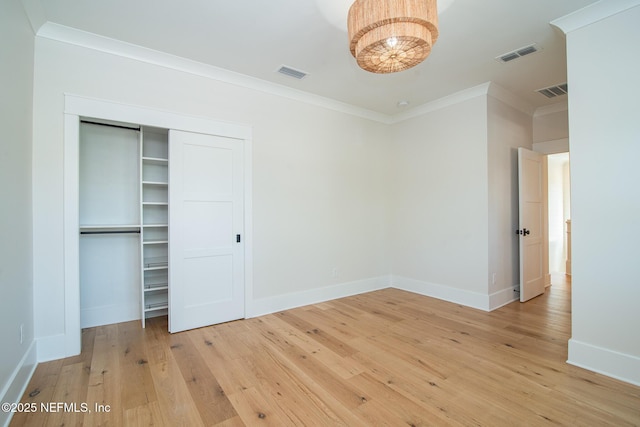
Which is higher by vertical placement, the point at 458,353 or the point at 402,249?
the point at 402,249

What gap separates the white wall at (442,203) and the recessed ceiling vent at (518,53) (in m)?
0.70

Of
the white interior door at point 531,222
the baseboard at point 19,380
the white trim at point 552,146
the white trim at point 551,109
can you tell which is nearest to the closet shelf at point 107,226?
the baseboard at point 19,380

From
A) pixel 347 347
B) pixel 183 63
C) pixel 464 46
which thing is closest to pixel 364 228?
pixel 347 347

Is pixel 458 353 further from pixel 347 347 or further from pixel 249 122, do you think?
pixel 249 122

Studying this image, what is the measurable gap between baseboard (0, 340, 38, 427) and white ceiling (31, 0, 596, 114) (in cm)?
274

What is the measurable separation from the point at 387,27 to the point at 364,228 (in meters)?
3.37

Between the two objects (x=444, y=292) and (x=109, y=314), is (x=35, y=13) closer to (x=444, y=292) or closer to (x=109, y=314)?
(x=109, y=314)

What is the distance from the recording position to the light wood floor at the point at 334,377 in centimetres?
182

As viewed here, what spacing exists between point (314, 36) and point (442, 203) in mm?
2904

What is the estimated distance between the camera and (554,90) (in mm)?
3924

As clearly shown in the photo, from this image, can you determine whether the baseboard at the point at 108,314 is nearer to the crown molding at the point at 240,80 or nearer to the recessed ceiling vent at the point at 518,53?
the crown molding at the point at 240,80

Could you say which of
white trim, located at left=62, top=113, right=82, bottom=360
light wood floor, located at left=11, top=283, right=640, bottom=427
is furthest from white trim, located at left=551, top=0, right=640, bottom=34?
white trim, located at left=62, top=113, right=82, bottom=360

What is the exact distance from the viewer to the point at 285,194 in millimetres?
3879

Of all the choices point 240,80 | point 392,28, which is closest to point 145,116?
point 240,80
